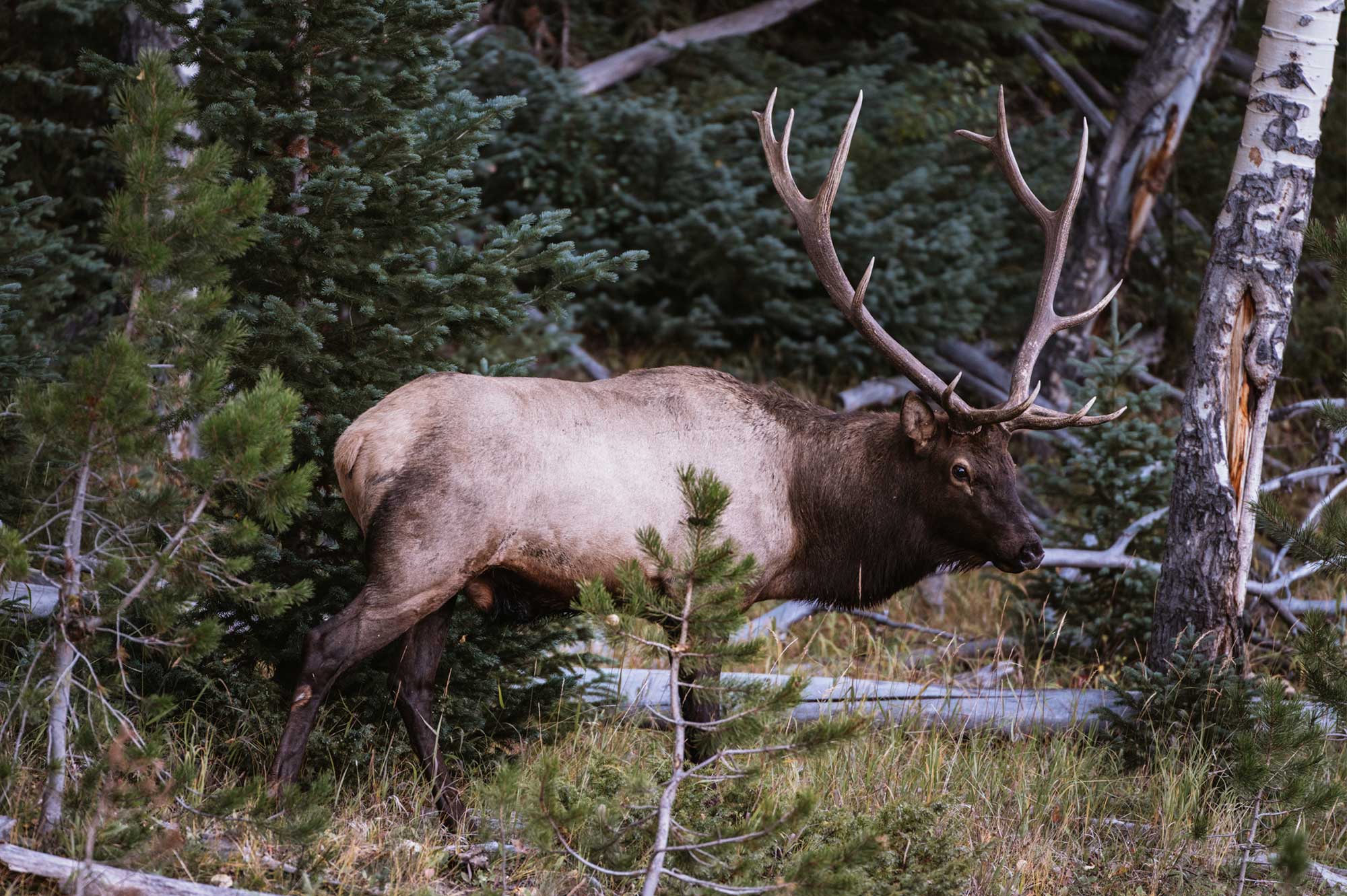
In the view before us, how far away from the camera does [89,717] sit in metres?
3.42

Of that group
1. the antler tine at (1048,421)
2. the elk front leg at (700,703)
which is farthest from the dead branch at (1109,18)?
the elk front leg at (700,703)

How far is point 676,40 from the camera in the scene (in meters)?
10.5

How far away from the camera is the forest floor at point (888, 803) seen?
3758mm

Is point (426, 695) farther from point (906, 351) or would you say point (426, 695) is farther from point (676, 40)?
point (676, 40)

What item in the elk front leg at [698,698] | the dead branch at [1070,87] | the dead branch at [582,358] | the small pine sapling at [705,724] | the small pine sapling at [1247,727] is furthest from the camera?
the dead branch at [1070,87]

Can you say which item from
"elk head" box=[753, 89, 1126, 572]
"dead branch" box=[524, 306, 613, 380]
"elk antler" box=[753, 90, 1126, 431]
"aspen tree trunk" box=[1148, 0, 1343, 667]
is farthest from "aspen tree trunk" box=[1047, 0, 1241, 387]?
"elk head" box=[753, 89, 1126, 572]

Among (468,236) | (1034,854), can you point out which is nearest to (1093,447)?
(1034,854)

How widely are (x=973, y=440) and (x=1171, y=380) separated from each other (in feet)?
22.6

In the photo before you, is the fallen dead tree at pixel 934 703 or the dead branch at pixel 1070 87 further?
the dead branch at pixel 1070 87

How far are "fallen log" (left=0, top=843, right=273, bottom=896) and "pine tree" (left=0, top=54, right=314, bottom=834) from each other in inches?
8.0

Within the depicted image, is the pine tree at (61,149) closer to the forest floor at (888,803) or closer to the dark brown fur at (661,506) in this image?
the dark brown fur at (661,506)

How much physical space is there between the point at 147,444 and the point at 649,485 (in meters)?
1.76

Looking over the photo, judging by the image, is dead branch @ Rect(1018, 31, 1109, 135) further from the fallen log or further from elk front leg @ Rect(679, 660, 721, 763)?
the fallen log

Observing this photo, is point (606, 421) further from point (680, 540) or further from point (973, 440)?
point (973, 440)
